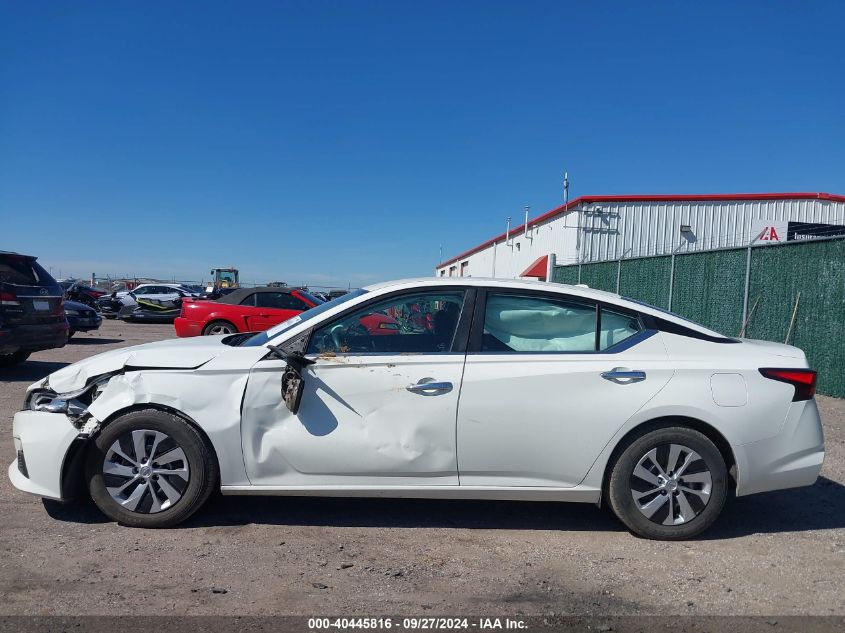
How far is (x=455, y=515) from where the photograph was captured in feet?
14.3

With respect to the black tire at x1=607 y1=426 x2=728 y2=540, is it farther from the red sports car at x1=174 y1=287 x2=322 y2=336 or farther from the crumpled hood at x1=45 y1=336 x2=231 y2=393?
the red sports car at x1=174 y1=287 x2=322 y2=336

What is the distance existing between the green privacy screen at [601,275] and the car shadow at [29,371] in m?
11.7

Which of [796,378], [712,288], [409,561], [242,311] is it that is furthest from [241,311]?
[796,378]

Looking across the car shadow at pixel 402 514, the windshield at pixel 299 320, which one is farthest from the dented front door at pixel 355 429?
the car shadow at pixel 402 514

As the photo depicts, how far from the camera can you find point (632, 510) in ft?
12.9

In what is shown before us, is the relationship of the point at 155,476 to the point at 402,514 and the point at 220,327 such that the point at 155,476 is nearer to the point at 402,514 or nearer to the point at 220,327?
the point at 402,514

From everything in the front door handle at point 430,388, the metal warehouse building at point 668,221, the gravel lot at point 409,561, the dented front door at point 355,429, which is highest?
the metal warehouse building at point 668,221

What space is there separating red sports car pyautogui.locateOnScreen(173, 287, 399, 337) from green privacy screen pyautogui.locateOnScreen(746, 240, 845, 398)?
858 centimetres

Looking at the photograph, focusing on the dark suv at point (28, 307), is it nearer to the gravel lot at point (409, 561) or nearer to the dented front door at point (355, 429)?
the gravel lot at point (409, 561)

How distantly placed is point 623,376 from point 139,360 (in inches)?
116

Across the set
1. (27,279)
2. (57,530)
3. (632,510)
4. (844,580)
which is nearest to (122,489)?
(57,530)

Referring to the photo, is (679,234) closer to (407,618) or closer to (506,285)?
(506,285)

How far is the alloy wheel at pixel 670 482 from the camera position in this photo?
3.90 m

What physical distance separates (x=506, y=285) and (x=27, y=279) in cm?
748
